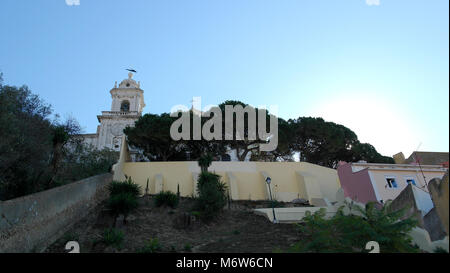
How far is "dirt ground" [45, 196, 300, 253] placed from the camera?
11.9 m

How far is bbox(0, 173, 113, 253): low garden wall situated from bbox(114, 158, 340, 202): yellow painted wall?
8.44 metres

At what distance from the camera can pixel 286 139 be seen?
2944 centimetres

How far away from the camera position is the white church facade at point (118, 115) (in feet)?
132

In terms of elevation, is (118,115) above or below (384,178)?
above

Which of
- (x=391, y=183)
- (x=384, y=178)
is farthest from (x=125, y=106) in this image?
(x=391, y=183)

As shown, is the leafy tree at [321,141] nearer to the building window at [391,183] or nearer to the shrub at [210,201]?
the building window at [391,183]

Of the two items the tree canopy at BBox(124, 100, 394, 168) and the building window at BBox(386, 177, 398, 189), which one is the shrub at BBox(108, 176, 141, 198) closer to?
the tree canopy at BBox(124, 100, 394, 168)

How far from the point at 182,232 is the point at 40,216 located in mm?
6006

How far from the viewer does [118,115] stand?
138ft

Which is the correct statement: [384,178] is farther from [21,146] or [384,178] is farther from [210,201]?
[21,146]

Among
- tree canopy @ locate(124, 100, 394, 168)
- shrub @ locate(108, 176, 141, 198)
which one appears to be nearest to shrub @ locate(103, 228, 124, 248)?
shrub @ locate(108, 176, 141, 198)

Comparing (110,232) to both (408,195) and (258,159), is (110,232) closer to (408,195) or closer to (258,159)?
(408,195)

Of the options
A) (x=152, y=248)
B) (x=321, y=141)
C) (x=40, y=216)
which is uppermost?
(x=321, y=141)
